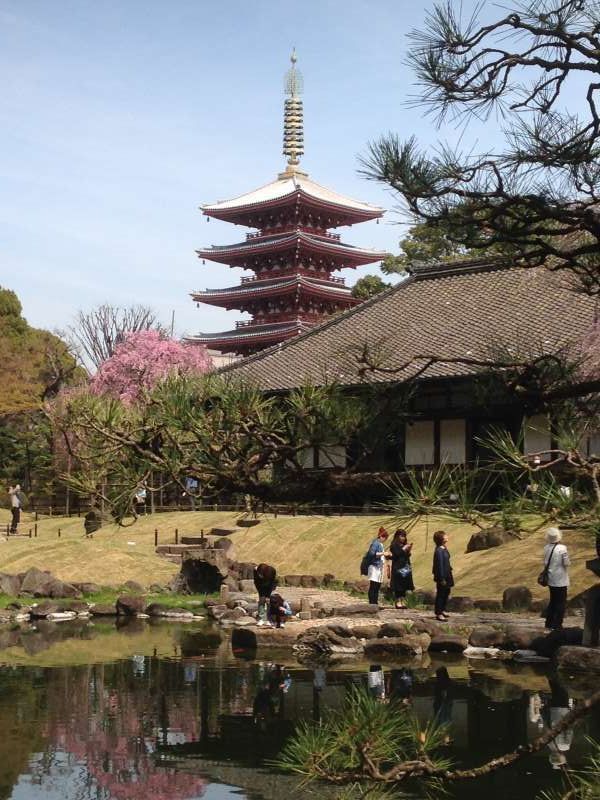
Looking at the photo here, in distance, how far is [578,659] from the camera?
47.8 feet

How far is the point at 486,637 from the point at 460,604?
176 inches

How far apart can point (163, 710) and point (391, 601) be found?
11.1 metres

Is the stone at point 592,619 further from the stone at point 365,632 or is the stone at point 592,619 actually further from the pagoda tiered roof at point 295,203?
the pagoda tiered roof at point 295,203

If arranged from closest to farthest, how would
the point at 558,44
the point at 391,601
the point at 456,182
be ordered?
the point at 558,44 < the point at 456,182 < the point at 391,601

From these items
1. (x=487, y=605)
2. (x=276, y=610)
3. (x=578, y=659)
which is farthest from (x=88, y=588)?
(x=578, y=659)

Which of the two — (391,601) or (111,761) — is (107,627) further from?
(111,761)

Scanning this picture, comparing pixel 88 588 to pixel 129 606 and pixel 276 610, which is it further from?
pixel 276 610

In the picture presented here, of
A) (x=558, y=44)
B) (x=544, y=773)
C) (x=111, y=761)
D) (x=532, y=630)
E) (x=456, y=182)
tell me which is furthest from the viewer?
(x=532, y=630)

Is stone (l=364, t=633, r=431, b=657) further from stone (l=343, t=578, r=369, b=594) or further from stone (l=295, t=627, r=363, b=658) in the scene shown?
stone (l=343, t=578, r=369, b=594)

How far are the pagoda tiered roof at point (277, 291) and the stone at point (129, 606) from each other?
31070mm

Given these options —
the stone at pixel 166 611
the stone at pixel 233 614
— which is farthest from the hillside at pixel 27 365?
the stone at pixel 233 614

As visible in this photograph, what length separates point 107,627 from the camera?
2102 cm

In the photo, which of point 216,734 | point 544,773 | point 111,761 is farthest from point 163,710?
point 544,773

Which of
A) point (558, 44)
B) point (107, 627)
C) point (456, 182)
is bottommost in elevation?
point (107, 627)
